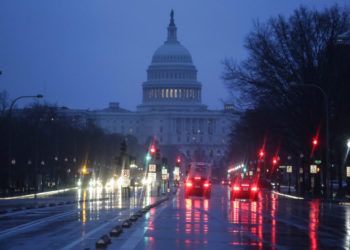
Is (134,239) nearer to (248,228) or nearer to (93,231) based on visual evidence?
(93,231)

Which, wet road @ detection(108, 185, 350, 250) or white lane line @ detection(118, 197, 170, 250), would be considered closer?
white lane line @ detection(118, 197, 170, 250)

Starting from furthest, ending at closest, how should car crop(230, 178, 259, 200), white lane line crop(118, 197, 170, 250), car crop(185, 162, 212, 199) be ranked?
car crop(185, 162, 212, 199) < car crop(230, 178, 259, 200) < white lane line crop(118, 197, 170, 250)

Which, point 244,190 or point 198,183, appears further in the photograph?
point 198,183

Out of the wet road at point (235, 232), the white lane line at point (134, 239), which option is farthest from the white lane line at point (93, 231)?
the white lane line at point (134, 239)

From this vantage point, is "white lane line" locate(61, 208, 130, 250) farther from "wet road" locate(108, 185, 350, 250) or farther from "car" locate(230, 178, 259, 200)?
"car" locate(230, 178, 259, 200)

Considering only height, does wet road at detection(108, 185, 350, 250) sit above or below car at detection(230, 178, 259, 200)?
below

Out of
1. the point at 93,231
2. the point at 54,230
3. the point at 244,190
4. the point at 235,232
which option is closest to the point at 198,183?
the point at 244,190

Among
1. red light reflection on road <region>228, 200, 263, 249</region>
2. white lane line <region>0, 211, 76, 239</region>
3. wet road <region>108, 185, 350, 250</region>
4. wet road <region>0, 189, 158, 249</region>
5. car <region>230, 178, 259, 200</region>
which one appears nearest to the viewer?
wet road <region>0, 189, 158, 249</region>

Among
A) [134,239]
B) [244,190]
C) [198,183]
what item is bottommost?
[134,239]

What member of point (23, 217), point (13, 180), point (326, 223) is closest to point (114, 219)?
point (23, 217)

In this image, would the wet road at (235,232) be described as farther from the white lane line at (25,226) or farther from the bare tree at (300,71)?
the bare tree at (300,71)

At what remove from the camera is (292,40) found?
7138 centimetres

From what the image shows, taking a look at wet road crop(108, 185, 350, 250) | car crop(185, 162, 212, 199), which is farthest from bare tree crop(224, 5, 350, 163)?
wet road crop(108, 185, 350, 250)

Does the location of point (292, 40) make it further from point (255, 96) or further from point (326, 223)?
point (326, 223)
